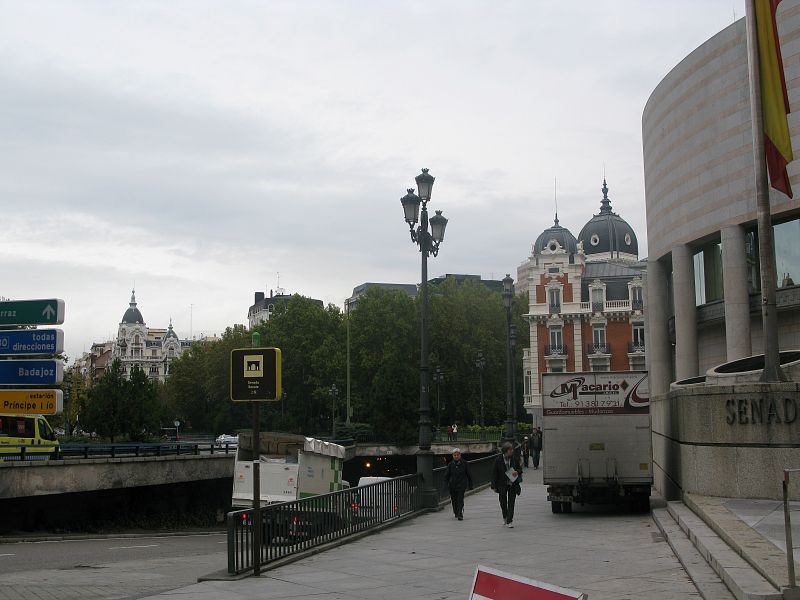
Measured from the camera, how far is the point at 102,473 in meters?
31.7

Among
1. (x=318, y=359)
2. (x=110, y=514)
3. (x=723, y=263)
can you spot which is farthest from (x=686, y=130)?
(x=318, y=359)

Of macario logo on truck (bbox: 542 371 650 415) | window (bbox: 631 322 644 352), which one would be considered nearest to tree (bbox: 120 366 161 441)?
macario logo on truck (bbox: 542 371 650 415)

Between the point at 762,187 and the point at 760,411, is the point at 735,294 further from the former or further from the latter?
the point at 760,411

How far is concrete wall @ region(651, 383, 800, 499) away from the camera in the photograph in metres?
15.3

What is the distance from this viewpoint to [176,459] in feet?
117

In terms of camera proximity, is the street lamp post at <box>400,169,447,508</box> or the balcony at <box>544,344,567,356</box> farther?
the balcony at <box>544,344,567,356</box>

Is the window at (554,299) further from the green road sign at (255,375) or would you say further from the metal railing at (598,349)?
the green road sign at (255,375)

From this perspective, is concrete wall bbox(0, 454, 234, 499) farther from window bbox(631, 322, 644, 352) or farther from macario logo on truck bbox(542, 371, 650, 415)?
window bbox(631, 322, 644, 352)

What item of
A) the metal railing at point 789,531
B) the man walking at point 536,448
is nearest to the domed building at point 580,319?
the man walking at point 536,448

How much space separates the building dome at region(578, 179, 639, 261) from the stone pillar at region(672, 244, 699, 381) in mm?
63917

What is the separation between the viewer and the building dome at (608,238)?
344 ft

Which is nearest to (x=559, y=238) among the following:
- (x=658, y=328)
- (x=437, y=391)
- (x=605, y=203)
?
(x=605, y=203)

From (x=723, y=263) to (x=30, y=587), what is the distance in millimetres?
29475

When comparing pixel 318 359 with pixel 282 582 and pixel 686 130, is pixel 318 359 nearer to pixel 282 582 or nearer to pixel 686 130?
pixel 686 130
